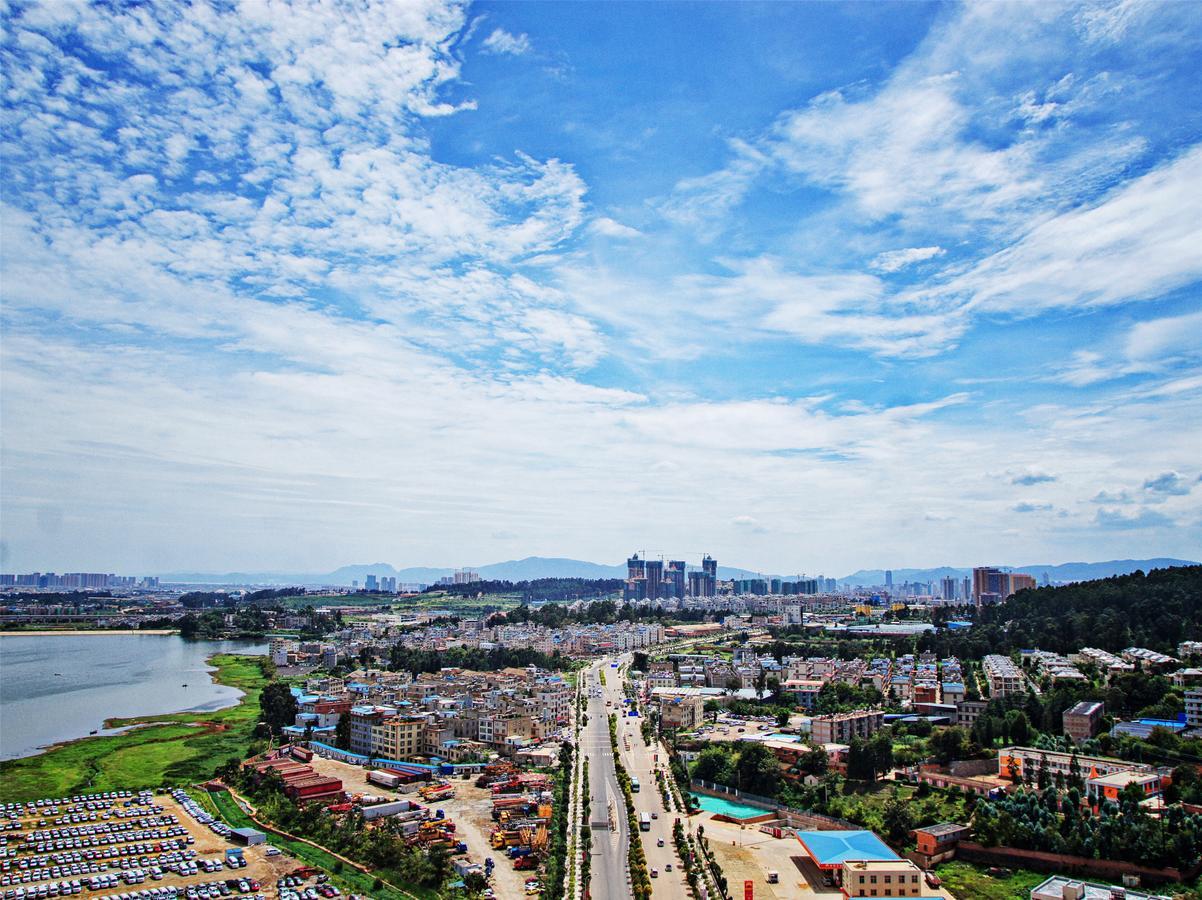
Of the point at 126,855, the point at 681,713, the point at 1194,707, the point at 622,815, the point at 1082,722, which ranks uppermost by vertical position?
the point at 1194,707

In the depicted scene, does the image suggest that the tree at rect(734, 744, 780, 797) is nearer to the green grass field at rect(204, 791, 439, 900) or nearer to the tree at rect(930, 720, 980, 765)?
the tree at rect(930, 720, 980, 765)

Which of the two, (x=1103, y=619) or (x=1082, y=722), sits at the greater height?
(x=1103, y=619)

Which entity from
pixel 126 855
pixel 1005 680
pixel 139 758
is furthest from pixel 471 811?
pixel 1005 680

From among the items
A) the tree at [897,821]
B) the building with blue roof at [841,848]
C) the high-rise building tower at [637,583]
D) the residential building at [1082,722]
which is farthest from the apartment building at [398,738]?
the high-rise building tower at [637,583]

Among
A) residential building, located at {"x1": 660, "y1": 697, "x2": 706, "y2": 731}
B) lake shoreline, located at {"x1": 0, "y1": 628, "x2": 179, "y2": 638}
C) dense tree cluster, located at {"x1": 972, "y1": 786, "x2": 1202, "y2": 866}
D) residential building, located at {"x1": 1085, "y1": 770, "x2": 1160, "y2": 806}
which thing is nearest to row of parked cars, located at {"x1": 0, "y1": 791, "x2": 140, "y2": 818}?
residential building, located at {"x1": 660, "y1": 697, "x2": 706, "y2": 731}

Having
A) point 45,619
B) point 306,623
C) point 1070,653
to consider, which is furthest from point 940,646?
point 45,619

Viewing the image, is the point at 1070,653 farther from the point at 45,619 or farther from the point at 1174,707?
the point at 45,619

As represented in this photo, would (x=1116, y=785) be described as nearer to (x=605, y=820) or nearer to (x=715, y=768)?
(x=715, y=768)
